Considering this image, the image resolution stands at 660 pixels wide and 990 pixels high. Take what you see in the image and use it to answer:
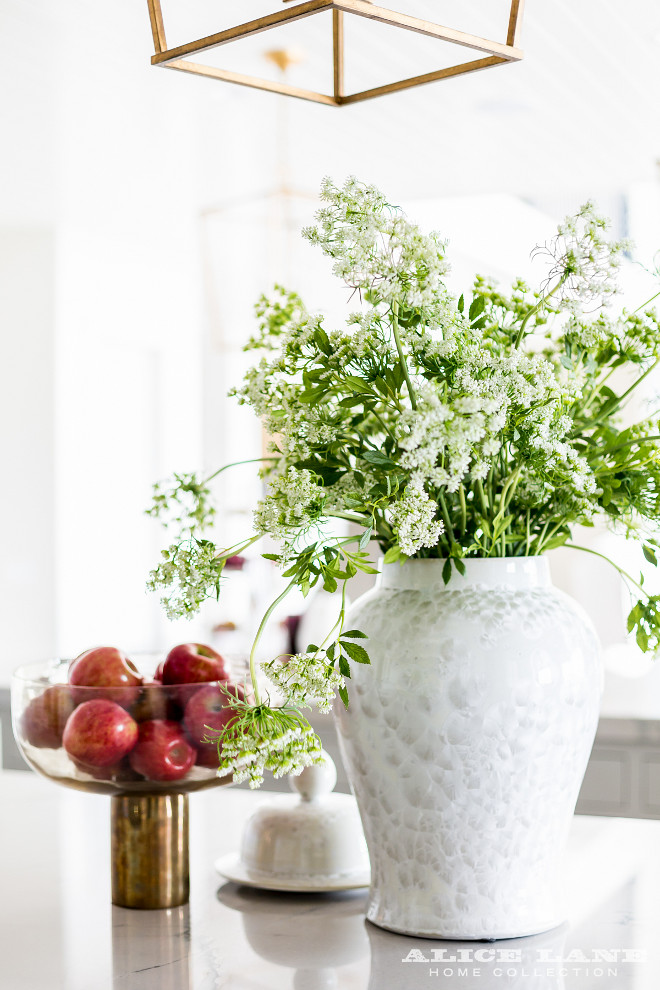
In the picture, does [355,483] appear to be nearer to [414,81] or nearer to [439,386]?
[439,386]

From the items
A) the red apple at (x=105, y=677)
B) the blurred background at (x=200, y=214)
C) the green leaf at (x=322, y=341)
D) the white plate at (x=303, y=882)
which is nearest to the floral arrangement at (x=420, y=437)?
the green leaf at (x=322, y=341)

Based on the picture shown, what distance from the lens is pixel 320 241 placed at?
27.7 inches

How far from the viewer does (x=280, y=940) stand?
2.71 ft

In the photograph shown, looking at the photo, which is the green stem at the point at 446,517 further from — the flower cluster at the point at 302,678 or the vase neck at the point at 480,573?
the flower cluster at the point at 302,678

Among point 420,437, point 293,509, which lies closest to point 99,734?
point 293,509

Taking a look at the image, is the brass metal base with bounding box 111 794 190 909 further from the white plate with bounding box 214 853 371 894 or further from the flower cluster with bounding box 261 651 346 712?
the flower cluster with bounding box 261 651 346 712

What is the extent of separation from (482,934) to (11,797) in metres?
0.81

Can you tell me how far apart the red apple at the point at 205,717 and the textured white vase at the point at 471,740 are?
4.2 inches

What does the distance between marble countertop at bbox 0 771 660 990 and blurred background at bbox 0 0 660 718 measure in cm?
141

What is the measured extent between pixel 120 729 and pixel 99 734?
0.05 ft

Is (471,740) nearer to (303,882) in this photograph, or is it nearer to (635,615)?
(635,615)

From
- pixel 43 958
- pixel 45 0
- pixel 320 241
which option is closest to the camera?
pixel 320 241

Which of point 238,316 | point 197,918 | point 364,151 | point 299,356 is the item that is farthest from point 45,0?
point 197,918

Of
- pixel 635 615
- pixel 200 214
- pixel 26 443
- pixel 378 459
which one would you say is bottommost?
pixel 635 615
